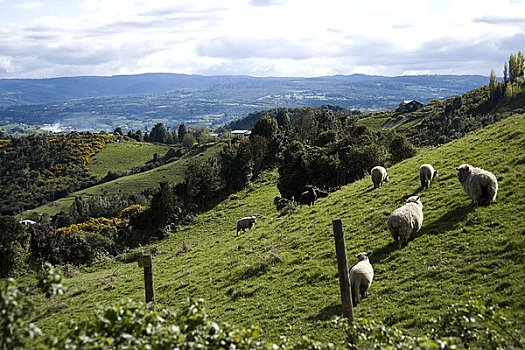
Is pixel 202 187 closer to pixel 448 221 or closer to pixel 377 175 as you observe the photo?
pixel 377 175

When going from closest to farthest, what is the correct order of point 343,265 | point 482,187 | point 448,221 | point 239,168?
point 343,265, point 482,187, point 448,221, point 239,168

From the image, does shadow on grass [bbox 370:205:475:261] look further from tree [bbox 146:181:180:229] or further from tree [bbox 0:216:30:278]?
tree [bbox 146:181:180:229]

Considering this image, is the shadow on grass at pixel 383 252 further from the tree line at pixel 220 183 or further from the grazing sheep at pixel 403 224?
the tree line at pixel 220 183

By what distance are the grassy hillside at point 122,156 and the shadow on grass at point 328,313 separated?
139463mm

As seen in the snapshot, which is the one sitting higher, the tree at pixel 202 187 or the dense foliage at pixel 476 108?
the dense foliage at pixel 476 108

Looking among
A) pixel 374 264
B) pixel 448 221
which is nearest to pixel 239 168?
pixel 448 221

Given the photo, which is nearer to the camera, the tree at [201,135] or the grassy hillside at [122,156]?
the grassy hillside at [122,156]

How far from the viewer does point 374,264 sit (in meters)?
20.5

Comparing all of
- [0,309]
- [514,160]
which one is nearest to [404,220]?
[514,160]

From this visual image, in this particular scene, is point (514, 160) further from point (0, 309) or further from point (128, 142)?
point (128, 142)

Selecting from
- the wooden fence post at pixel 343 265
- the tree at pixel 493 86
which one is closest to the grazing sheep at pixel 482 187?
the wooden fence post at pixel 343 265

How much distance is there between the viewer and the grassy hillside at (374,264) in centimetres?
1672

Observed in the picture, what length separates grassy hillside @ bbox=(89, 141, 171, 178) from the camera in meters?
156

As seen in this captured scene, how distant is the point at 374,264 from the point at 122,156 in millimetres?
153126
